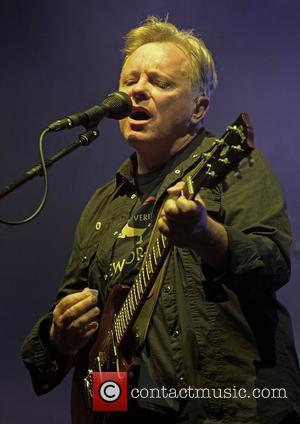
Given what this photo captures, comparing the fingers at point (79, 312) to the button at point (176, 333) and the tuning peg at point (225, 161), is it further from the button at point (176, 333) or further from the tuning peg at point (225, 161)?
the tuning peg at point (225, 161)

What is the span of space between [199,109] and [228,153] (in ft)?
2.16

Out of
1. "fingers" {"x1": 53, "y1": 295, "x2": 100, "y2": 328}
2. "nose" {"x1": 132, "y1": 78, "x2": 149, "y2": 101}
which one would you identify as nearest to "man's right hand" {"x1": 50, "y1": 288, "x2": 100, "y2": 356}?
"fingers" {"x1": 53, "y1": 295, "x2": 100, "y2": 328}

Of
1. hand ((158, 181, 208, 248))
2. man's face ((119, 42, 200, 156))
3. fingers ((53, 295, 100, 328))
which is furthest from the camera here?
man's face ((119, 42, 200, 156))

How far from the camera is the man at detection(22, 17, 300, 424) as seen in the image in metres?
1.31

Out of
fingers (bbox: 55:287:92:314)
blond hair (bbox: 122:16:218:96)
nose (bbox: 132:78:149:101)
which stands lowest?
fingers (bbox: 55:287:92:314)

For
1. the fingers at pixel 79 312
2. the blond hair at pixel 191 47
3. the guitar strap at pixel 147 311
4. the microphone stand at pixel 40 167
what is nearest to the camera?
the microphone stand at pixel 40 167

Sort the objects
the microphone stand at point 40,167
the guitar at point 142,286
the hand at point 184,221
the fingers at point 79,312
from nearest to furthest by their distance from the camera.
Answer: the hand at point 184,221 < the guitar at point 142,286 < the microphone stand at point 40,167 < the fingers at point 79,312

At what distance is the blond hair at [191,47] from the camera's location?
6.21ft

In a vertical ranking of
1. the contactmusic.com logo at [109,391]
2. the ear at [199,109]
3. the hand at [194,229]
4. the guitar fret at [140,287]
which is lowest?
the contactmusic.com logo at [109,391]

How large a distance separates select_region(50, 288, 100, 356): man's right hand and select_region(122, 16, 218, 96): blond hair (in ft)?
2.42

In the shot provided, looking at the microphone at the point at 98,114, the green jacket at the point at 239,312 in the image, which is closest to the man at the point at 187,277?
the green jacket at the point at 239,312

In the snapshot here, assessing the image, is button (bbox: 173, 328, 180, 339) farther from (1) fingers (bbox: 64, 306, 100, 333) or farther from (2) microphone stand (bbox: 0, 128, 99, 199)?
(2) microphone stand (bbox: 0, 128, 99, 199)

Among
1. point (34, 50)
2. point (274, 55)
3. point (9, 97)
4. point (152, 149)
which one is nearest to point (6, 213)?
point (9, 97)

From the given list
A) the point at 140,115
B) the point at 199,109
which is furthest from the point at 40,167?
the point at 199,109
